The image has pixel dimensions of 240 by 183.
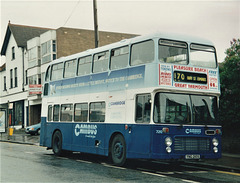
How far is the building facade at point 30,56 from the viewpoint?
1741 inches

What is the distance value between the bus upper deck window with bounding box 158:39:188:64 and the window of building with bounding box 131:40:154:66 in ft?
1.01

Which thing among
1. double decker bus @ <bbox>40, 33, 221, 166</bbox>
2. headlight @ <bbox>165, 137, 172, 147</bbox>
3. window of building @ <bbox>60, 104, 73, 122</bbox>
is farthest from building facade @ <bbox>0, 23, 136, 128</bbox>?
headlight @ <bbox>165, 137, 172, 147</bbox>

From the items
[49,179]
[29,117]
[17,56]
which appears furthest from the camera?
[17,56]

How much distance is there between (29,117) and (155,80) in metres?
38.1

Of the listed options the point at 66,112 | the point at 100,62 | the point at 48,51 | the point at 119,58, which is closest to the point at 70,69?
the point at 66,112

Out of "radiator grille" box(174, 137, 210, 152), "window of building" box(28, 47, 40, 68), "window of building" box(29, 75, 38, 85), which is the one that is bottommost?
"radiator grille" box(174, 137, 210, 152)

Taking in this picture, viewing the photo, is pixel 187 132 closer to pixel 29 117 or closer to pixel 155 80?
pixel 155 80

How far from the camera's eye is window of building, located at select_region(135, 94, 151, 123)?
12.7 m

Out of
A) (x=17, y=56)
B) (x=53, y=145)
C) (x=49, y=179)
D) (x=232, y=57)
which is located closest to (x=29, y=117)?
(x=17, y=56)

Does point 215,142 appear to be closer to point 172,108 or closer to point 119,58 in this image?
point 172,108

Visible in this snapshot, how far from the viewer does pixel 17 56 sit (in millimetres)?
52531

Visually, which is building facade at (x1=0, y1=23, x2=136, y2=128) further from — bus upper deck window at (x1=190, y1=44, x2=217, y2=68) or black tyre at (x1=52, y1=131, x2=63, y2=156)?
bus upper deck window at (x1=190, y1=44, x2=217, y2=68)

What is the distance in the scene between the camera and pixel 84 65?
1669 centimetres

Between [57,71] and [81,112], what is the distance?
3194mm
